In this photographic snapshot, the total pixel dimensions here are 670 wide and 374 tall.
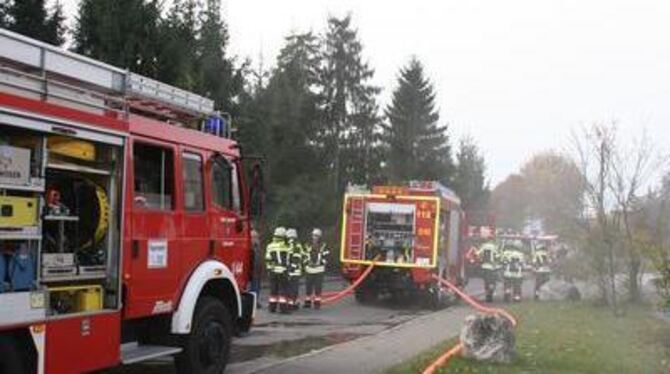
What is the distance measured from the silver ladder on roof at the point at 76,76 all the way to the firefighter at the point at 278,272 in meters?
9.82

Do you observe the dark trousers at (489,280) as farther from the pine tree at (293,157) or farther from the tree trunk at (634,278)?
the pine tree at (293,157)

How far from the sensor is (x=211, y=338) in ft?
33.7

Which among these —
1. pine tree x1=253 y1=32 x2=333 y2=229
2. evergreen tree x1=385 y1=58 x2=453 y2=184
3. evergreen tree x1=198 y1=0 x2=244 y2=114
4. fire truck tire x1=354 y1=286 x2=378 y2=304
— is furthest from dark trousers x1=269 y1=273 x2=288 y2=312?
evergreen tree x1=385 y1=58 x2=453 y2=184

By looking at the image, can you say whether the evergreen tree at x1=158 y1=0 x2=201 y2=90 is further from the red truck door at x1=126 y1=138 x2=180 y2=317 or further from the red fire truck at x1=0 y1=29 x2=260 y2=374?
the red truck door at x1=126 y1=138 x2=180 y2=317

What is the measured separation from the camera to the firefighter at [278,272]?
19.8 m

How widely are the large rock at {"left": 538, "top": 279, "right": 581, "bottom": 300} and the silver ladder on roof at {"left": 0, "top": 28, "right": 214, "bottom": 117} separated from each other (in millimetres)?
17683

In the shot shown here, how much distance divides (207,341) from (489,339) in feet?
11.6

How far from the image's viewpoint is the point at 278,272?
1980cm

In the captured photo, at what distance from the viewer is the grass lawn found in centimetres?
1161

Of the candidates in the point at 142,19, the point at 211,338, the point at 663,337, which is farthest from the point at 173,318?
the point at 142,19

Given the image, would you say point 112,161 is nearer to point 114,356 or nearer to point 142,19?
point 114,356

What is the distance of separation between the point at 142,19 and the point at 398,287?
330 inches

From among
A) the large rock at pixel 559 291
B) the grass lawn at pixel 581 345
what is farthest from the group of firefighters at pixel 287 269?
the large rock at pixel 559 291

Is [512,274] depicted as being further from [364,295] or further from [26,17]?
[26,17]
